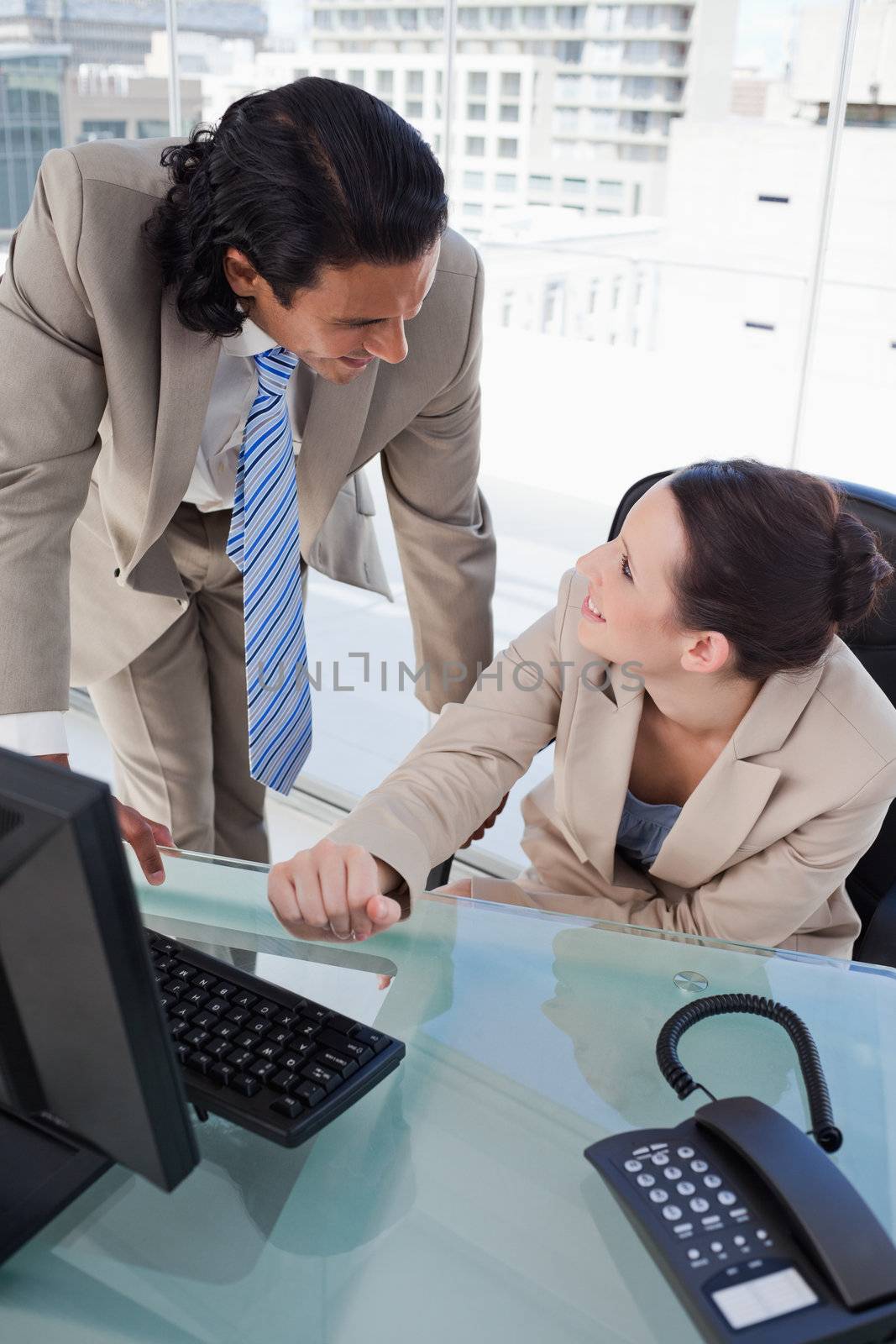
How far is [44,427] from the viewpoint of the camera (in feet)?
4.60

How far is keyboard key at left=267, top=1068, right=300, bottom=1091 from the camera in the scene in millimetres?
897

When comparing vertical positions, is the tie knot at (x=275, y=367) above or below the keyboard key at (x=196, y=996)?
above

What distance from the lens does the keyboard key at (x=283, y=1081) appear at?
2.94 ft

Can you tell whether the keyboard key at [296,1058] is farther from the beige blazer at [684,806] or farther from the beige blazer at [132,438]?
the beige blazer at [132,438]

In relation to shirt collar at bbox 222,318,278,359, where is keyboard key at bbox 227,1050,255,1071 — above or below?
below

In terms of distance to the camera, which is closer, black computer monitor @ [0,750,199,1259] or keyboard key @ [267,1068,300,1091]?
black computer monitor @ [0,750,199,1259]

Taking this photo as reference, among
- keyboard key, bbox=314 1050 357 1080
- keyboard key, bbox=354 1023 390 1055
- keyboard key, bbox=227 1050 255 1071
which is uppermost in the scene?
keyboard key, bbox=227 1050 255 1071

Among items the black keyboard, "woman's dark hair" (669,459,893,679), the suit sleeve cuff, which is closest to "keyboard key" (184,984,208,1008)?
the black keyboard

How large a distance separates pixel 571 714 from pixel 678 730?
13 centimetres

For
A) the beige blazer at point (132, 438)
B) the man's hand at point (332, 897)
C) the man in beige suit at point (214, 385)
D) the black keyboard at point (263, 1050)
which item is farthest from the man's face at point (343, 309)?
the black keyboard at point (263, 1050)

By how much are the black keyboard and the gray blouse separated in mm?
565

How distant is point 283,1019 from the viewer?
3.18 feet

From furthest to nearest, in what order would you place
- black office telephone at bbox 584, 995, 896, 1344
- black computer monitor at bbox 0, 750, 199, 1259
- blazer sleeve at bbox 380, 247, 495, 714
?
blazer sleeve at bbox 380, 247, 495, 714 < black office telephone at bbox 584, 995, 896, 1344 < black computer monitor at bbox 0, 750, 199, 1259

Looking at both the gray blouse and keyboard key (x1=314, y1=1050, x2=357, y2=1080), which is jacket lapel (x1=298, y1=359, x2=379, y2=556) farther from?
keyboard key (x1=314, y1=1050, x2=357, y2=1080)
